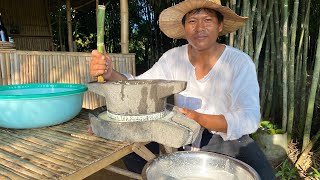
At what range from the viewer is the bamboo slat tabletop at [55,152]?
0.88 metres

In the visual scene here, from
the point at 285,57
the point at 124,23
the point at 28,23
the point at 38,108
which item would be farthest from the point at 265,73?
the point at 28,23

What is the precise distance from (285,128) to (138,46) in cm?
650

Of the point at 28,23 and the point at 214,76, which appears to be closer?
the point at 214,76

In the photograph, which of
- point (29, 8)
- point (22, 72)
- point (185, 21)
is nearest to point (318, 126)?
point (185, 21)

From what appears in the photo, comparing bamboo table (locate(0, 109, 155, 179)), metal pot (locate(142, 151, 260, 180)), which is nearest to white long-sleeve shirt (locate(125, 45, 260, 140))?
metal pot (locate(142, 151, 260, 180))

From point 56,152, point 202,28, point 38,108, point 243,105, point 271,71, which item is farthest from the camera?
point 271,71

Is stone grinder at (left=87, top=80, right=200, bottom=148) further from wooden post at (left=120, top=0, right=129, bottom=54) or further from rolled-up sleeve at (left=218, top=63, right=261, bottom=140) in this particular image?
wooden post at (left=120, top=0, right=129, bottom=54)

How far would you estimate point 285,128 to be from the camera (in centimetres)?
300

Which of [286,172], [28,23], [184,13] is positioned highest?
[28,23]

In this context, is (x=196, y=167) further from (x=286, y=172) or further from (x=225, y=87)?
(x=286, y=172)

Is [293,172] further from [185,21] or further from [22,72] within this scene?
[22,72]

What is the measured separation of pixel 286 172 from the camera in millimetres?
2678

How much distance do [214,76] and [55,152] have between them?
3.48 feet

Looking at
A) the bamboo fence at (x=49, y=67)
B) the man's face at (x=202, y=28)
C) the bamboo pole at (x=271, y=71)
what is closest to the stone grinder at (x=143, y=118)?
the man's face at (x=202, y=28)
